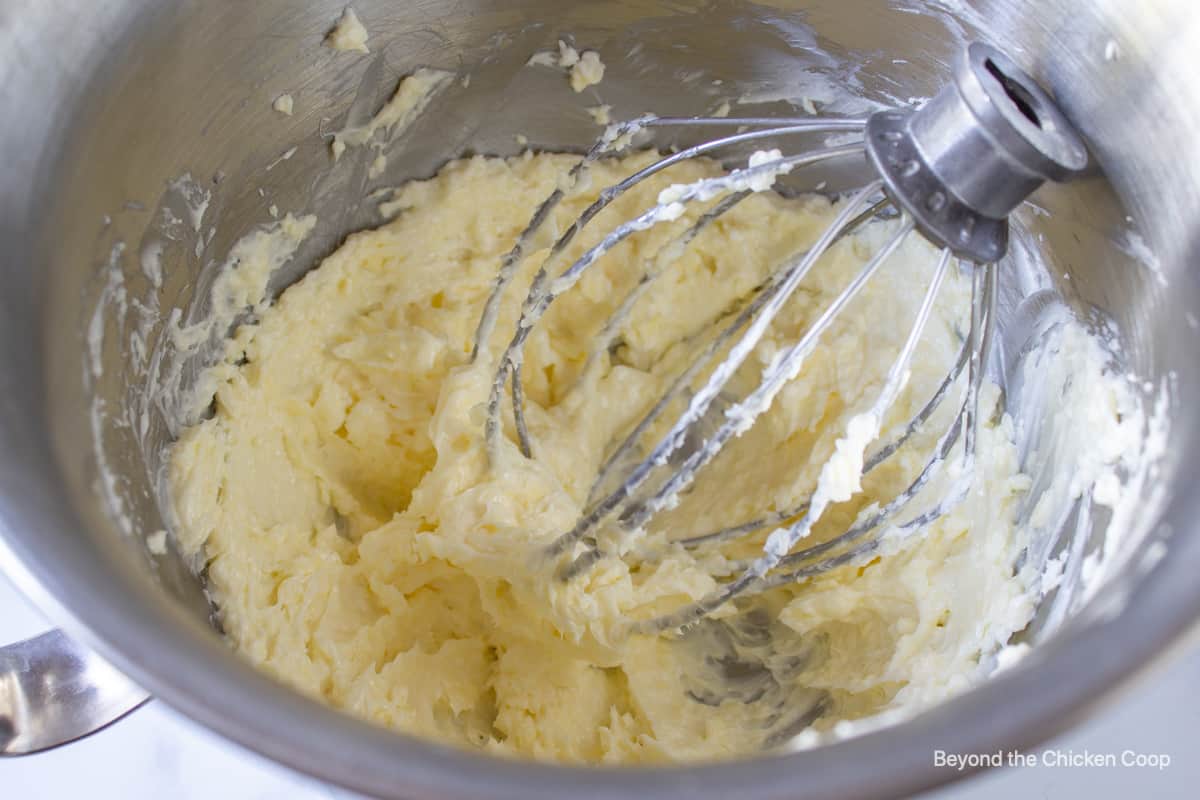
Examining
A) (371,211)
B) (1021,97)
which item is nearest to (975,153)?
(1021,97)

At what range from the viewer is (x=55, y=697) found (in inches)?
34.6

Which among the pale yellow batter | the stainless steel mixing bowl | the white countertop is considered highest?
the stainless steel mixing bowl

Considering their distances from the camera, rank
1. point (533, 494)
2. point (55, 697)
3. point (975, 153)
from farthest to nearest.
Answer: point (533, 494)
point (55, 697)
point (975, 153)

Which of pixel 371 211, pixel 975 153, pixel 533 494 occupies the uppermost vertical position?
pixel 975 153

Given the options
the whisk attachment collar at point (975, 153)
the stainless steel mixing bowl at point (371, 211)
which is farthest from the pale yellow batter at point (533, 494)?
the whisk attachment collar at point (975, 153)

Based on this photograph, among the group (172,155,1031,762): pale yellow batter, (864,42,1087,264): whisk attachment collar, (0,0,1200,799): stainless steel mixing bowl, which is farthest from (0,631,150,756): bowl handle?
(864,42,1087,264): whisk attachment collar

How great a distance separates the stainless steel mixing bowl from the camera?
0.55 metres

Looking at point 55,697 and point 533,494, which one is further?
point 533,494

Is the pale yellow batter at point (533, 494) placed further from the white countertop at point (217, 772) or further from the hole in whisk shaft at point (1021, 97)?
the hole in whisk shaft at point (1021, 97)

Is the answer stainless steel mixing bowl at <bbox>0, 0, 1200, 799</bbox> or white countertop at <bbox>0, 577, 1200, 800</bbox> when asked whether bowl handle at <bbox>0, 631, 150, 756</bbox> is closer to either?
stainless steel mixing bowl at <bbox>0, 0, 1200, 799</bbox>

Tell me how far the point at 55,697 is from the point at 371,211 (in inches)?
24.0

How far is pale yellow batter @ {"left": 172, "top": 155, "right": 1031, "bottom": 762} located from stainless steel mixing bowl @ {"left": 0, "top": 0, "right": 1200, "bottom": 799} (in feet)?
0.30

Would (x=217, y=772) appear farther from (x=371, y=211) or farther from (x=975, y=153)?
(x=975, y=153)

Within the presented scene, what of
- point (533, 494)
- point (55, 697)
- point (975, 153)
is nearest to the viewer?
point (975, 153)
